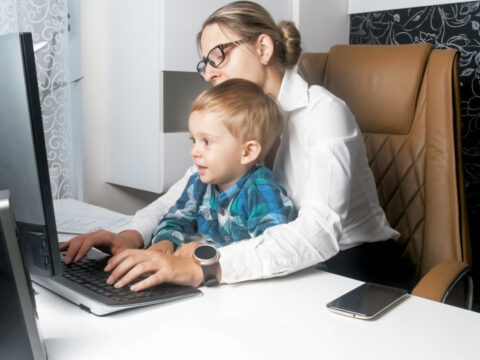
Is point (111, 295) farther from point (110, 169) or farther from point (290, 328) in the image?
point (110, 169)

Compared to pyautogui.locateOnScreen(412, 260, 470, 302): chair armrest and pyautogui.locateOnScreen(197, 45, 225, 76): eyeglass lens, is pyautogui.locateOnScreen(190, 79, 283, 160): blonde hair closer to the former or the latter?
pyautogui.locateOnScreen(197, 45, 225, 76): eyeglass lens

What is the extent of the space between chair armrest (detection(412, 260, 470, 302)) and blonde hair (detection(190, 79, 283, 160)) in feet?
1.44

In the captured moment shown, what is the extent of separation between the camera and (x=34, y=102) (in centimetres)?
66

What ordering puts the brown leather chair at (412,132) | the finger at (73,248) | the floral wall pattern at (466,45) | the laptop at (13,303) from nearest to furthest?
1. the laptop at (13,303)
2. the finger at (73,248)
3. the brown leather chair at (412,132)
4. the floral wall pattern at (466,45)

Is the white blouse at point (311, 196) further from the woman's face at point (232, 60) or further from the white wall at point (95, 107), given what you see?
the white wall at point (95, 107)

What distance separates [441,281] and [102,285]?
2.05 ft

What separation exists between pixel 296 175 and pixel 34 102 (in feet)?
2.39

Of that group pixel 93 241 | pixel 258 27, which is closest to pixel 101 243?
pixel 93 241

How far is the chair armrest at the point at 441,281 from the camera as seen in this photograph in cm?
99

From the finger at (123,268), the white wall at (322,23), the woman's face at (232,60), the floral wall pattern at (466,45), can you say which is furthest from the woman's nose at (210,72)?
the floral wall pattern at (466,45)

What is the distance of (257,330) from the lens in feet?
2.41

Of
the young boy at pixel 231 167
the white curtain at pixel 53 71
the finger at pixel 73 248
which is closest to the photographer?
the finger at pixel 73 248

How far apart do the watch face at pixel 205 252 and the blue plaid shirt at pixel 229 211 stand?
0.51 feet

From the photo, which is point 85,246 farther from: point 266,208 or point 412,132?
A: point 412,132
